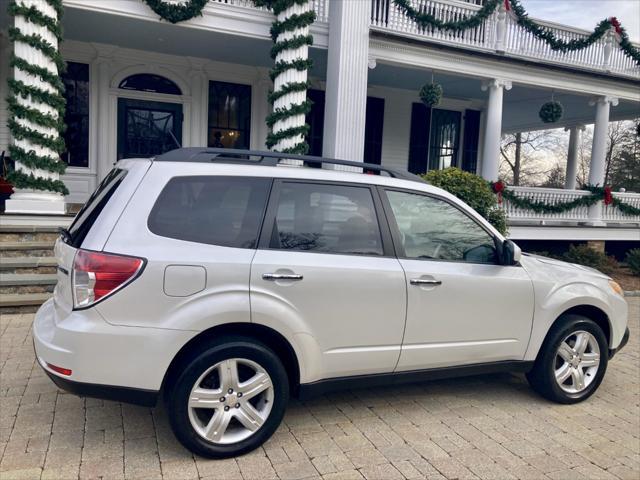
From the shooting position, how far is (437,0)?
11250mm

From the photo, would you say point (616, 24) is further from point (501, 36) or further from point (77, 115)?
point (77, 115)

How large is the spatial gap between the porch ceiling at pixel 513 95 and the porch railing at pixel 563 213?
2.58 meters

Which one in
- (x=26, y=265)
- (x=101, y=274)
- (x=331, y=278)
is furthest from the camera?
(x=26, y=265)

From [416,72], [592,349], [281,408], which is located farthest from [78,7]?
[592,349]

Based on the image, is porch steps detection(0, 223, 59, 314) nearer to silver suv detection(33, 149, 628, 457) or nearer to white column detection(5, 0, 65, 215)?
white column detection(5, 0, 65, 215)

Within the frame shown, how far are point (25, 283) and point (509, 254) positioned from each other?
585 centimetres

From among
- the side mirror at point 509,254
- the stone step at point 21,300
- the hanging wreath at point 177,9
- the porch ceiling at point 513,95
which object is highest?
the hanging wreath at point 177,9

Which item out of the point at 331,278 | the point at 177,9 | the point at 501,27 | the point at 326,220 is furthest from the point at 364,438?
the point at 501,27

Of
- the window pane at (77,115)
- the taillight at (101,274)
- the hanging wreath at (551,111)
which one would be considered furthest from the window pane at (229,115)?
the taillight at (101,274)

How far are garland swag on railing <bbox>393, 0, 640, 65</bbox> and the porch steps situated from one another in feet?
26.3

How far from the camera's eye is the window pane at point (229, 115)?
1223 centimetres

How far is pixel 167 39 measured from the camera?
33.8 ft

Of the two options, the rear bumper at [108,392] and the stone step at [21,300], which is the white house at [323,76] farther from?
the rear bumper at [108,392]

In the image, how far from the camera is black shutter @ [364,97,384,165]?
13945 mm
